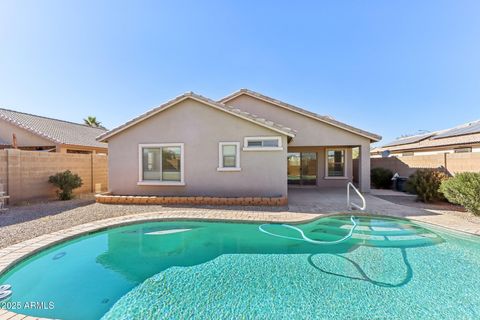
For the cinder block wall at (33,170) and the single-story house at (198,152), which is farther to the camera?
the single-story house at (198,152)

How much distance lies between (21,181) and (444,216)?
70.0 ft

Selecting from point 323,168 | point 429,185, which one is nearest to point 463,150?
point 429,185

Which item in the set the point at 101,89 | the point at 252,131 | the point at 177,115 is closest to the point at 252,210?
the point at 252,131

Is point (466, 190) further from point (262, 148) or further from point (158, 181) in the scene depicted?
point (158, 181)

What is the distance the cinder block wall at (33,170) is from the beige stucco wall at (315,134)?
13792mm

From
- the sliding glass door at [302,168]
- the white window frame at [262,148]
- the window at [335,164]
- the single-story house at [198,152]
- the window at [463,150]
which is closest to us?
the white window frame at [262,148]

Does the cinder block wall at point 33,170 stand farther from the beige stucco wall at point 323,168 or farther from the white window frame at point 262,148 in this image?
the beige stucco wall at point 323,168

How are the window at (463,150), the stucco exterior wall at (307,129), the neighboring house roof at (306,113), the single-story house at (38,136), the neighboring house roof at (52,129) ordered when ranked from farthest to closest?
the neighboring house roof at (52,129)
the single-story house at (38,136)
the window at (463,150)
the stucco exterior wall at (307,129)
the neighboring house roof at (306,113)

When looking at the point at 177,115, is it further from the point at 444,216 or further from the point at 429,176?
the point at 429,176

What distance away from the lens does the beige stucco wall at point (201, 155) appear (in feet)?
38.9

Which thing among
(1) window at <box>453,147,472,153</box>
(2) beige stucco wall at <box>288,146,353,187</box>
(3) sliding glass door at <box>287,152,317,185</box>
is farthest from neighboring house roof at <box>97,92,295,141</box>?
(1) window at <box>453,147,472,153</box>

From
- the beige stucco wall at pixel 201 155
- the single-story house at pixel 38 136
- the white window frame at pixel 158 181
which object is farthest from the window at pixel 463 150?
the single-story house at pixel 38 136

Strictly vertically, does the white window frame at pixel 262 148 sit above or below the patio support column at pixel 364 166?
above

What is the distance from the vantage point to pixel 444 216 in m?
9.30
